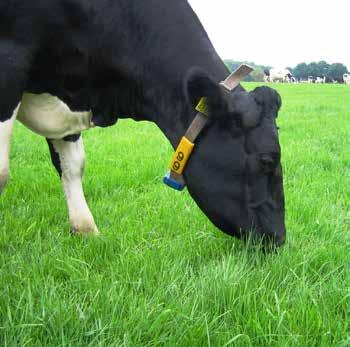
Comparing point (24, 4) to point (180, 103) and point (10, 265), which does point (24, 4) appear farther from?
point (10, 265)

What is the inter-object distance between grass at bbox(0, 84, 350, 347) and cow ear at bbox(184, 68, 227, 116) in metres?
0.76

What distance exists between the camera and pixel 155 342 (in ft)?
6.15

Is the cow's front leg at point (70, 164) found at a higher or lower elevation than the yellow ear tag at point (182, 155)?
lower

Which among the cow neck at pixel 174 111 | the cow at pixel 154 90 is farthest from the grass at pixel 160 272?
the cow neck at pixel 174 111

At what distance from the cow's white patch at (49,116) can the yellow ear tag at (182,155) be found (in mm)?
686

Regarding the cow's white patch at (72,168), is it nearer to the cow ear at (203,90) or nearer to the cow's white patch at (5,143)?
the cow's white patch at (5,143)

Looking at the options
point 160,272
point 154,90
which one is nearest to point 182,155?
point 154,90

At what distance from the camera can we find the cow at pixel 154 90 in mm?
2742

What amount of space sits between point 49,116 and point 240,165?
1156mm

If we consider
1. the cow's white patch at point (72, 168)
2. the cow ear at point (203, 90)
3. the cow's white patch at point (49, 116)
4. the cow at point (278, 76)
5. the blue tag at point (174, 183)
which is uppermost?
the cow ear at point (203, 90)

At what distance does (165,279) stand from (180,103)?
3.04 ft

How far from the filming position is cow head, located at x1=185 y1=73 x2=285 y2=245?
273 cm

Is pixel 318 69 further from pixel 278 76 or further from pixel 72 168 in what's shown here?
pixel 72 168

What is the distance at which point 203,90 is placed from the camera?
264 cm
